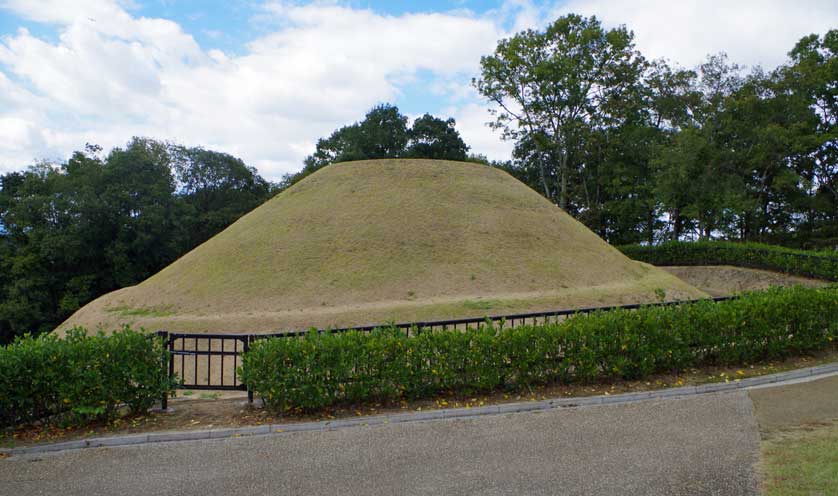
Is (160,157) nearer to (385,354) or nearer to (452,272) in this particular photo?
(452,272)

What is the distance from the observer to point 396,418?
7035 millimetres

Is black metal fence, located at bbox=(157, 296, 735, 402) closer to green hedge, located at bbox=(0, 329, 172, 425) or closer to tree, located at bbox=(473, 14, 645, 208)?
green hedge, located at bbox=(0, 329, 172, 425)

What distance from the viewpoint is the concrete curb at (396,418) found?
647 centimetres

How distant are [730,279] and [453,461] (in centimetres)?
2919

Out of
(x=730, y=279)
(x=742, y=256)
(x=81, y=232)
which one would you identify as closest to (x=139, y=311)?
(x=81, y=232)

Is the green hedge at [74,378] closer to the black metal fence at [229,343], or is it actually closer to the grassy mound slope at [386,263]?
the black metal fence at [229,343]

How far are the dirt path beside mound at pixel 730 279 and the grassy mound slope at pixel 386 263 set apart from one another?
632cm

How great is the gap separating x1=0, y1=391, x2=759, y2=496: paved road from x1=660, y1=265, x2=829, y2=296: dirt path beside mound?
2323 cm

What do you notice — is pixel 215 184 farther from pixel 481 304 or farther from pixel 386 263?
pixel 481 304

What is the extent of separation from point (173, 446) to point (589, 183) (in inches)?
1821

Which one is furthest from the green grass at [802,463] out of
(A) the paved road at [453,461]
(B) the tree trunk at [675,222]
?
(B) the tree trunk at [675,222]

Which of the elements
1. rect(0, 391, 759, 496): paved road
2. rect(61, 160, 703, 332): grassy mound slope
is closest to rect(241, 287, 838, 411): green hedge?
rect(0, 391, 759, 496): paved road

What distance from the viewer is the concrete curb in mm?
6473

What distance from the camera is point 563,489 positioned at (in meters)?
4.78
